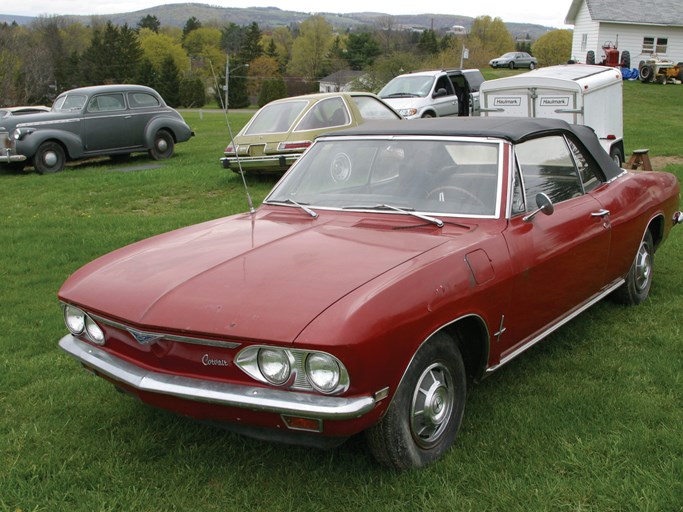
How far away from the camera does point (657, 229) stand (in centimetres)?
561

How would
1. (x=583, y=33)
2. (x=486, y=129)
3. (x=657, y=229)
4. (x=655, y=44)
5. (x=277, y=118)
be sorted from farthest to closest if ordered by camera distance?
(x=583, y=33) → (x=655, y=44) → (x=277, y=118) → (x=657, y=229) → (x=486, y=129)

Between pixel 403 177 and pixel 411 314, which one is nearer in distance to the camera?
pixel 411 314

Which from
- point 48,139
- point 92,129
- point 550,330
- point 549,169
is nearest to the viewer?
point 550,330

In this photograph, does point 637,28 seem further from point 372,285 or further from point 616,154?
point 372,285

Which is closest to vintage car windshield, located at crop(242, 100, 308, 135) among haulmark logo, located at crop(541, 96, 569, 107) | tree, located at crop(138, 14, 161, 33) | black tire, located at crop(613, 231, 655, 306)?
haulmark logo, located at crop(541, 96, 569, 107)

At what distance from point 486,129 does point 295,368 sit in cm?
215

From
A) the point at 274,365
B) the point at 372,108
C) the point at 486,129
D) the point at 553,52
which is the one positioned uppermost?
the point at 486,129

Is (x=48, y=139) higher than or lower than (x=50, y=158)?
higher

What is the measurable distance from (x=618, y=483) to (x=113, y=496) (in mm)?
2178

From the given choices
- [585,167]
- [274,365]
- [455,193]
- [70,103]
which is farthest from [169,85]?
[274,365]

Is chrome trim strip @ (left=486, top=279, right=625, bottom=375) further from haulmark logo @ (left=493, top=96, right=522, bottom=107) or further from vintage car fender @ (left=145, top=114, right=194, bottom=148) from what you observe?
vintage car fender @ (left=145, top=114, right=194, bottom=148)

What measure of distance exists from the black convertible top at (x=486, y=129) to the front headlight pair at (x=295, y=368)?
2007 mm

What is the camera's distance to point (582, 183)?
469 centimetres

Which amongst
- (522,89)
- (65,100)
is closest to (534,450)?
(522,89)
